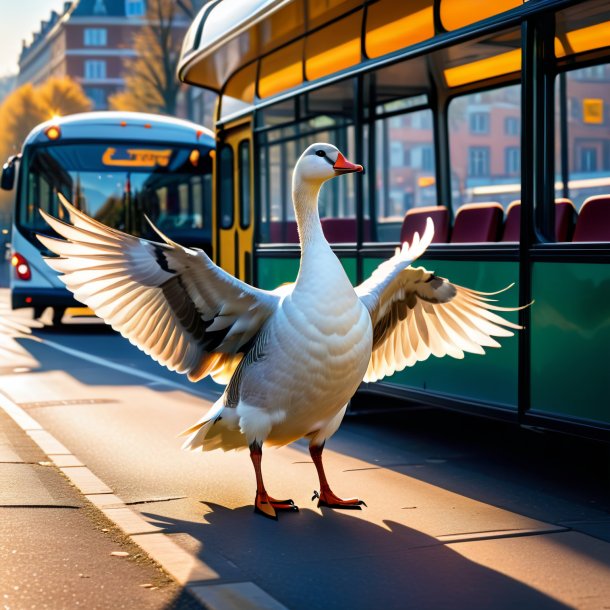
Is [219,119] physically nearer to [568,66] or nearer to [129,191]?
[568,66]

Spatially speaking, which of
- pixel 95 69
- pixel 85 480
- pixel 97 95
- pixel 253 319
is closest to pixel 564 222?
pixel 253 319

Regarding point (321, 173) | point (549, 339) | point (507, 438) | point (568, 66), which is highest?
point (568, 66)

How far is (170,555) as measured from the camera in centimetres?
534

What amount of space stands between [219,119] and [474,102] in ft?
11.0

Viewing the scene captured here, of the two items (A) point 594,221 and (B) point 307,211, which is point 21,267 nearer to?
(A) point 594,221

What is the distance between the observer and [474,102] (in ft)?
35.4

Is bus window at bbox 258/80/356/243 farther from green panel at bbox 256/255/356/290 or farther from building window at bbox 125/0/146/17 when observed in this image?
building window at bbox 125/0/146/17

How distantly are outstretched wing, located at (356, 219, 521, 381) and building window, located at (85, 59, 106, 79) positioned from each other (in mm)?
115591

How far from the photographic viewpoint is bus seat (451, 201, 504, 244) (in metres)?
9.18

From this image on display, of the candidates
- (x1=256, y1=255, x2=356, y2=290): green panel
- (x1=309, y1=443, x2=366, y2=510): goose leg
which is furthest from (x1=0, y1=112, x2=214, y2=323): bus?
(x1=309, y1=443, x2=366, y2=510): goose leg

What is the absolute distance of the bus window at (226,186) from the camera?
43.1 feet

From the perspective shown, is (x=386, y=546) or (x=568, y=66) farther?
(x=568, y=66)

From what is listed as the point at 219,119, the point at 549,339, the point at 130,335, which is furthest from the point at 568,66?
the point at 219,119

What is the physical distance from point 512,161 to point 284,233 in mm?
3625
